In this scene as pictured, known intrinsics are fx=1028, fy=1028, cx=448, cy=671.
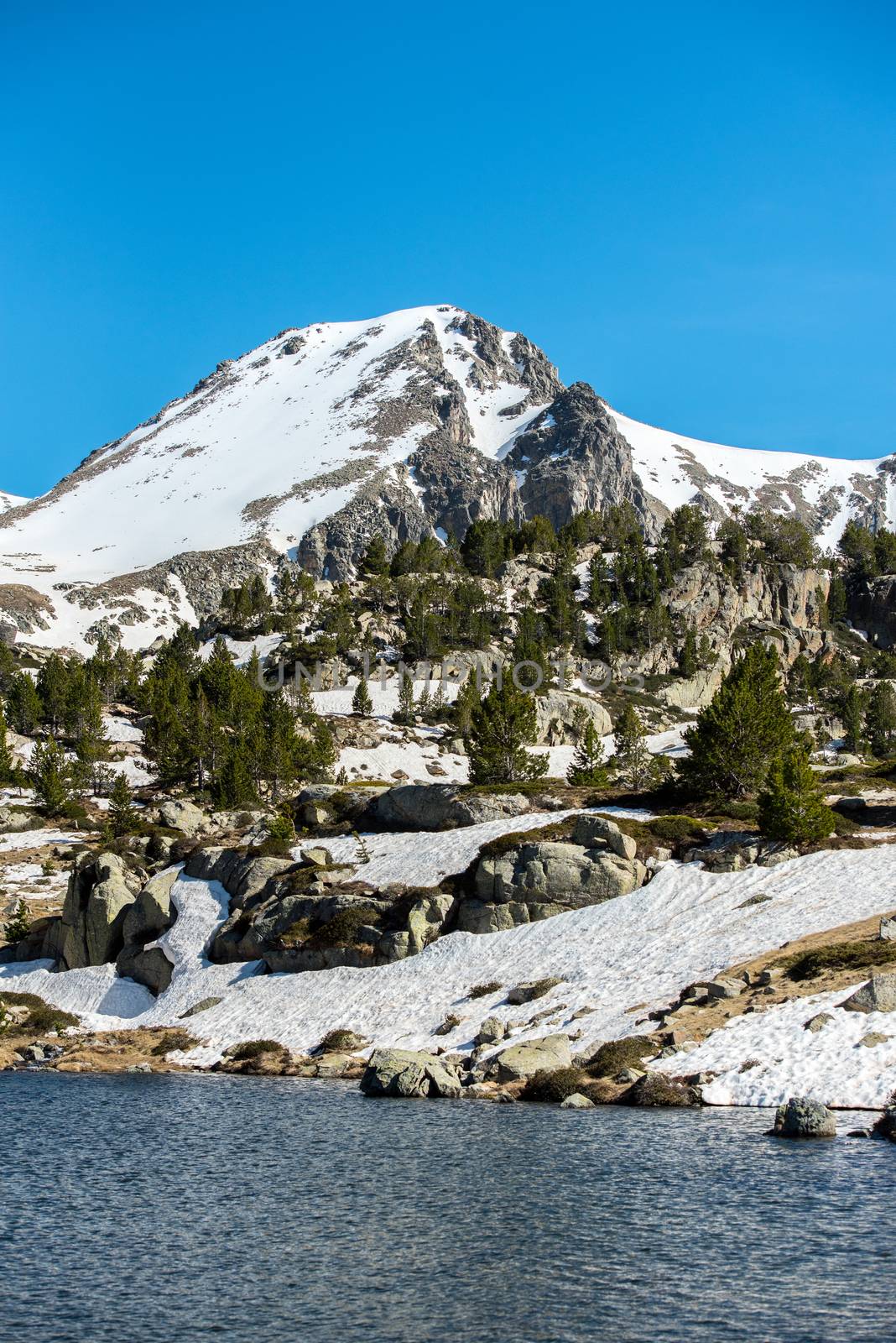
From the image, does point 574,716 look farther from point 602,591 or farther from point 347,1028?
point 347,1028

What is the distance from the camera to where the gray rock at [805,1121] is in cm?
2525

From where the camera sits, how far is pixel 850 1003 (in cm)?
3191

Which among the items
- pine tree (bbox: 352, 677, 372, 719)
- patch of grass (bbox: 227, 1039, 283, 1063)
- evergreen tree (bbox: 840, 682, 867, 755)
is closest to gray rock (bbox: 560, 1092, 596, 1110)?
patch of grass (bbox: 227, 1039, 283, 1063)

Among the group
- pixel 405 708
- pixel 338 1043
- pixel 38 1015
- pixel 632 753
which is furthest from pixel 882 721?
pixel 38 1015

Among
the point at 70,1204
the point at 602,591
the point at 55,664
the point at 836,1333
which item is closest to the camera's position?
the point at 836,1333

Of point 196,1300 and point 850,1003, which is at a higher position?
point 850,1003

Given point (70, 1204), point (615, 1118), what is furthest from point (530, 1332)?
point (615, 1118)

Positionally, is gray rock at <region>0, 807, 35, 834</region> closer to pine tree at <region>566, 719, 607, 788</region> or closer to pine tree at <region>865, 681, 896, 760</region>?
pine tree at <region>566, 719, 607, 788</region>

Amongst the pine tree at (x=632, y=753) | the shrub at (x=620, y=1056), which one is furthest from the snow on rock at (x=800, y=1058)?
the pine tree at (x=632, y=753)

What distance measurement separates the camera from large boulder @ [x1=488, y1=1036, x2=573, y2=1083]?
34938mm

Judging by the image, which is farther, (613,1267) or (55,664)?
(55,664)

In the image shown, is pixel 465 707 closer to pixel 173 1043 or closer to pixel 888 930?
pixel 173 1043

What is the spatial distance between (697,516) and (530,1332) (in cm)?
18967

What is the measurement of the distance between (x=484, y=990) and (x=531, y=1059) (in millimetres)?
7713
